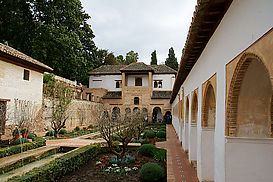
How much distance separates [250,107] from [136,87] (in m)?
38.1

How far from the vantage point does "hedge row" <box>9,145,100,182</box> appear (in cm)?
794

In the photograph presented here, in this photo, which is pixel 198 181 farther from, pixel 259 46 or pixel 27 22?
pixel 27 22

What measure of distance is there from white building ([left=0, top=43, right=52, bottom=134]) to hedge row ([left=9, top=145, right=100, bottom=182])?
5.75m

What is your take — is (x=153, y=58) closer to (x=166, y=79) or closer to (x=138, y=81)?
(x=166, y=79)

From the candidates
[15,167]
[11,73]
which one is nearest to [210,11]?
[15,167]

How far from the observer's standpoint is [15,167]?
11.6 meters

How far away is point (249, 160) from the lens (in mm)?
4828

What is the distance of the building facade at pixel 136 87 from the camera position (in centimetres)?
4241

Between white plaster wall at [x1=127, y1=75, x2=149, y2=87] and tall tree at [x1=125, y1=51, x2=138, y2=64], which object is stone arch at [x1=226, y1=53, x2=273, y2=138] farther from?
tall tree at [x1=125, y1=51, x2=138, y2=64]

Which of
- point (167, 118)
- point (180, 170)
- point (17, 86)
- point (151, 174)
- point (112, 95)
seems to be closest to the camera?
point (151, 174)

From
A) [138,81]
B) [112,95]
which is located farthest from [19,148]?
[138,81]

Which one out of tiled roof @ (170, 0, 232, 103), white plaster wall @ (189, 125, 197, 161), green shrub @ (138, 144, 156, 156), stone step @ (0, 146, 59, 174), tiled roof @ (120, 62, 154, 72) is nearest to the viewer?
tiled roof @ (170, 0, 232, 103)

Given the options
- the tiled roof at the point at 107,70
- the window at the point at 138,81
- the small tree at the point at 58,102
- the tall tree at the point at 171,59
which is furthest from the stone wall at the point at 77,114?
the tall tree at the point at 171,59

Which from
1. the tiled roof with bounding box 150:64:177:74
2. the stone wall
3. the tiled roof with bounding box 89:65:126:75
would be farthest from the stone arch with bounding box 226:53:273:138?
the tiled roof with bounding box 89:65:126:75
